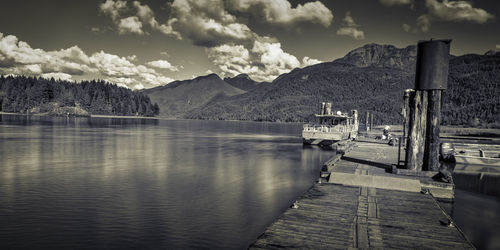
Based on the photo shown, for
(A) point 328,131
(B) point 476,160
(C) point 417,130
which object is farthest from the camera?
(A) point 328,131

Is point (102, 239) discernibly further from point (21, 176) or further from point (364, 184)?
point (21, 176)

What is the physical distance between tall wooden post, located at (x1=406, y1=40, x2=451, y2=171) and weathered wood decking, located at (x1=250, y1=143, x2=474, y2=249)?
338 cm

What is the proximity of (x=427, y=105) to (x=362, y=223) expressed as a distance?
9.33 m

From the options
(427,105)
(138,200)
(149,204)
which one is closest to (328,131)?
(427,105)

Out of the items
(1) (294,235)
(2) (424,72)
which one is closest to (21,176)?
(1) (294,235)

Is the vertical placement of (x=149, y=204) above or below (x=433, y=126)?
below

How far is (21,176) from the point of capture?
78.7 ft

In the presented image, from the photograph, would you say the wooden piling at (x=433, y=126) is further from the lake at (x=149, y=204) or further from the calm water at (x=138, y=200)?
the calm water at (x=138, y=200)

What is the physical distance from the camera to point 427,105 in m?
15.9

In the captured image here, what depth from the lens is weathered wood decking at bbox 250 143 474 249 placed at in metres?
7.99

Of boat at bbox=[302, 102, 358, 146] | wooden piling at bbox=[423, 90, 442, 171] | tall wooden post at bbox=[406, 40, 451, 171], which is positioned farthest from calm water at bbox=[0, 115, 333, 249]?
Answer: boat at bbox=[302, 102, 358, 146]

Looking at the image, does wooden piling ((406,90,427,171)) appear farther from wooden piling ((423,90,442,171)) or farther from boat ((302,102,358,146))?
boat ((302,102,358,146))

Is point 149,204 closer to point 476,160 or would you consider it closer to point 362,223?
point 362,223

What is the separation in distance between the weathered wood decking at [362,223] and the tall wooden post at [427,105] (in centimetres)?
338
